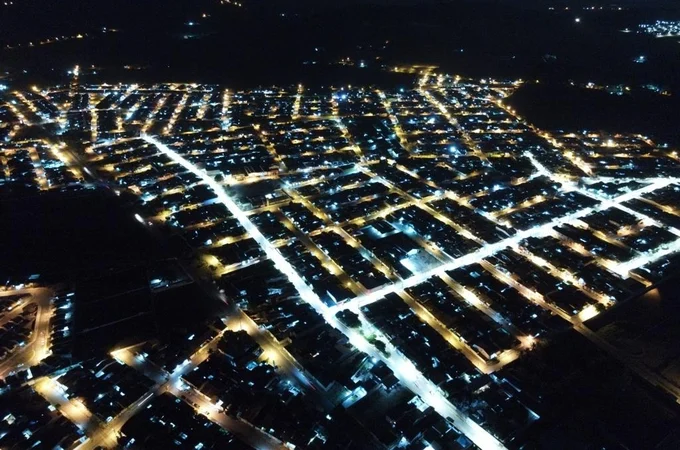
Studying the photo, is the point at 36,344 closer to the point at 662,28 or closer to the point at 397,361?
the point at 397,361

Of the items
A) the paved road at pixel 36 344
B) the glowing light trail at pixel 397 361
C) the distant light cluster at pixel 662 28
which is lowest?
the glowing light trail at pixel 397 361

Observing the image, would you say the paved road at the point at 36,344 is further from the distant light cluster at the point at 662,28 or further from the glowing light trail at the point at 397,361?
the distant light cluster at the point at 662,28

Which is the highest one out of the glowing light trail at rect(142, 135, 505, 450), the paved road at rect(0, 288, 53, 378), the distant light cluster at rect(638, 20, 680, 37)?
the distant light cluster at rect(638, 20, 680, 37)

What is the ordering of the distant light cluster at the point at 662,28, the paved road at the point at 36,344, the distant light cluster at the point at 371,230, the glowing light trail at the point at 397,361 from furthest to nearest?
the distant light cluster at the point at 662,28, the paved road at the point at 36,344, the distant light cluster at the point at 371,230, the glowing light trail at the point at 397,361

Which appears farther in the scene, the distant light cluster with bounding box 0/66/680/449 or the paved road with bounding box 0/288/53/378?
the paved road with bounding box 0/288/53/378

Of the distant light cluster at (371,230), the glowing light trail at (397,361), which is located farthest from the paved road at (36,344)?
the glowing light trail at (397,361)

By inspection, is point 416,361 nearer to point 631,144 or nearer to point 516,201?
point 516,201

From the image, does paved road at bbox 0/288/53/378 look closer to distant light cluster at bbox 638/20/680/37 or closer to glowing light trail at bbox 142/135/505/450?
glowing light trail at bbox 142/135/505/450

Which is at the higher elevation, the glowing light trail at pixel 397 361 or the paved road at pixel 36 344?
the paved road at pixel 36 344

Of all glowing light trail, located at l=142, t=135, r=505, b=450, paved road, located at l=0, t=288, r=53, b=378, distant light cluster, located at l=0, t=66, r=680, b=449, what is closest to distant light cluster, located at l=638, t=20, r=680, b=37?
distant light cluster, located at l=0, t=66, r=680, b=449

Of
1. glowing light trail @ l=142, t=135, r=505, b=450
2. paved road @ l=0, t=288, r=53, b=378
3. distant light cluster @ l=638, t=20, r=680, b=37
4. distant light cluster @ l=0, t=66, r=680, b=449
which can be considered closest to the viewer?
glowing light trail @ l=142, t=135, r=505, b=450

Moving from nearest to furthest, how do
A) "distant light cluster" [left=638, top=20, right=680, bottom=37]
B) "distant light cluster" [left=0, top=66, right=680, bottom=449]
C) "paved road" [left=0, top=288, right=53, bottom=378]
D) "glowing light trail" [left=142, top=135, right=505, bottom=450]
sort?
"glowing light trail" [left=142, top=135, right=505, bottom=450] < "distant light cluster" [left=0, top=66, right=680, bottom=449] < "paved road" [left=0, top=288, right=53, bottom=378] < "distant light cluster" [left=638, top=20, right=680, bottom=37]

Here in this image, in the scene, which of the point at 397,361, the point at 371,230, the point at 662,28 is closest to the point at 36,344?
the point at 397,361
